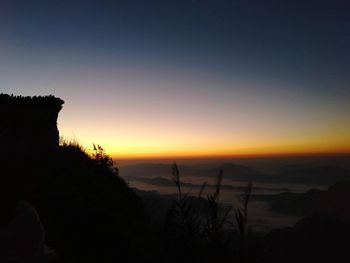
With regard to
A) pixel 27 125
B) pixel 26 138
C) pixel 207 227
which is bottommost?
pixel 207 227

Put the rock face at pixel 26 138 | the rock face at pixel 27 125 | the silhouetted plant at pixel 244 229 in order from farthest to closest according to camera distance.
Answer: the rock face at pixel 27 125, the rock face at pixel 26 138, the silhouetted plant at pixel 244 229

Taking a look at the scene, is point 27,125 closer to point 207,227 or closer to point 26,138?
point 26,138

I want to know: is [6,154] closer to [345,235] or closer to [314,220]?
[345,235]

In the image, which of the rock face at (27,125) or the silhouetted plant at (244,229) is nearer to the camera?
the silhouetted plant at (244,229)

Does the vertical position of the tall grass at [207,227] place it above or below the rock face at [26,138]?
below

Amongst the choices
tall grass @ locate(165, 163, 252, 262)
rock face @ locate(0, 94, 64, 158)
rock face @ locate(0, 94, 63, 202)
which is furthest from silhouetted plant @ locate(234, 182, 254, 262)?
rock face @ locate(0, 94, 64, 158)

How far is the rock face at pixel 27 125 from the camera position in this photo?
18.2 m

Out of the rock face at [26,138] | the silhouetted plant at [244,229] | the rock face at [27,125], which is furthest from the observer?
the rock face at [27,125]

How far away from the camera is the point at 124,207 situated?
19047 millimetres

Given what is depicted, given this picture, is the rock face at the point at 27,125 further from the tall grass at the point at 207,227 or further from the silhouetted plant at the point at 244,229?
the silhouetted plant at the point at 244,229

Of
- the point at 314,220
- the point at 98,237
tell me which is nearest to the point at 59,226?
the point at 98,237

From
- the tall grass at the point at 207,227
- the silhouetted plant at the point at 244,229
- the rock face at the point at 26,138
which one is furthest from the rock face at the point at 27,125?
the silhouetted plant at the point at 244,229

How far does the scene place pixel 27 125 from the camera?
19.6m

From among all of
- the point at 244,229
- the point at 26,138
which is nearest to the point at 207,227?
the point at 244,229
